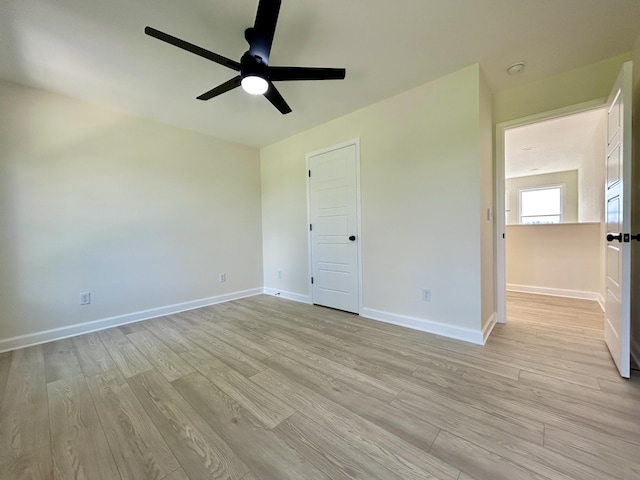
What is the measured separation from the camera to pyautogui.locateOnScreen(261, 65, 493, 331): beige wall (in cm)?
229

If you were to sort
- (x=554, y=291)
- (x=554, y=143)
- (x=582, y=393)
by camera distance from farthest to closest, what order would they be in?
1. (x=554, y=143)
2. (x=554, y=291)
3. (x=582, y=393)

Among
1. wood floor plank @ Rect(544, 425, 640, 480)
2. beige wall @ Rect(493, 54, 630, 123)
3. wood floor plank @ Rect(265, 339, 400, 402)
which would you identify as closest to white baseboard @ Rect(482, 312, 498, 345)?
wood floor plank @ Rect(544, 425, 640, 480)

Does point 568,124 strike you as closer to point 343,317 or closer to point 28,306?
point 343,317

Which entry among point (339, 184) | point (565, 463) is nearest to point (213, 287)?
point (339, 184)

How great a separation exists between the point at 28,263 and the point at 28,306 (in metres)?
→ 0.41

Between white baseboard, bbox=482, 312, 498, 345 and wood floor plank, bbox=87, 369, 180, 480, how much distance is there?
2404mm

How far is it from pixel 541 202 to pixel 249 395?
348 inches

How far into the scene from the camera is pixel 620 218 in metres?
1.76

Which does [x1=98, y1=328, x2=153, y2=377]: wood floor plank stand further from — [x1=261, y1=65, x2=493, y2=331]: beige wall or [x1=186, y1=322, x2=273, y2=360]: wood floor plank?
[x1=261, y1=65, x2=493, y2=331]: beige wall

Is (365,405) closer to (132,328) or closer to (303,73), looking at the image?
(303,73)

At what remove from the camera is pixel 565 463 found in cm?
110

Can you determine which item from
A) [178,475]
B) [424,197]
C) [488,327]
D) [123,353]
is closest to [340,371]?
[178,475]

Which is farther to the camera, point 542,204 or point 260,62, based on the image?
point 542,204

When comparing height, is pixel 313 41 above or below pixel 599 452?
above
